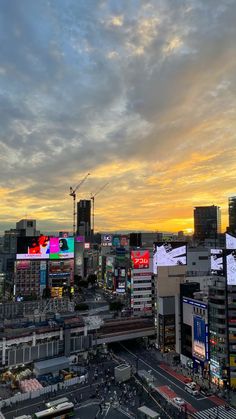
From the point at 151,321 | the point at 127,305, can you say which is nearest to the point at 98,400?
the point at 151,321

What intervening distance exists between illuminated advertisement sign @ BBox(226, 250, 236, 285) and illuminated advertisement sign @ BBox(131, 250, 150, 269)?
50.6m

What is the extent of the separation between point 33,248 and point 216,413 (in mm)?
97296

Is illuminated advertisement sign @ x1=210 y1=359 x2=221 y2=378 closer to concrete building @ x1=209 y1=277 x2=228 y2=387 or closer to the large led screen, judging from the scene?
concrete building @ x1=209 y1=277 x2=228 y2=387

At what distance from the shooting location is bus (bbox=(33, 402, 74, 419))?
4406 cm

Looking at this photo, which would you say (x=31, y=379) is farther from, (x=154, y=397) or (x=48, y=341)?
(x=154, y=397)

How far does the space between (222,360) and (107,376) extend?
19674 mm

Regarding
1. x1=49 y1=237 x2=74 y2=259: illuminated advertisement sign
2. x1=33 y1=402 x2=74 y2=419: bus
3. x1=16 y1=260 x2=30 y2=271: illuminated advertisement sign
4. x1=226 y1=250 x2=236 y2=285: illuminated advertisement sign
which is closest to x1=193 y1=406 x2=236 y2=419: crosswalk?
x1=33 y1=402 x2=74 y2=419: bus

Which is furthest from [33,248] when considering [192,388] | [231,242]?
[192,388]

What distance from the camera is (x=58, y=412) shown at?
1764 inches

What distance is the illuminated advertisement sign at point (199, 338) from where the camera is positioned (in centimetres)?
5962

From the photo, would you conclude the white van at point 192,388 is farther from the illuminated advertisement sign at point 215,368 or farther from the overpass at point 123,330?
the overpass at point 123,330

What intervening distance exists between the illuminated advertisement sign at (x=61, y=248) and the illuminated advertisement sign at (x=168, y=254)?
50500mm

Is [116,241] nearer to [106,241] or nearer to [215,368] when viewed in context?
[106,241]

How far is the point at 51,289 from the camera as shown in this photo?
442ft
